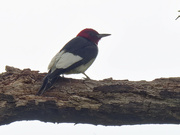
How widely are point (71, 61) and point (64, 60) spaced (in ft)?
0.36

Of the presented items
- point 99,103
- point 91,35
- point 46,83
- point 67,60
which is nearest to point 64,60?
point 67,60

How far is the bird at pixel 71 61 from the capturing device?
4027 millimetres

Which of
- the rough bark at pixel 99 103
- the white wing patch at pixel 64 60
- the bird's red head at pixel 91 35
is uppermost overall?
the bird's red head at pixel 91 35

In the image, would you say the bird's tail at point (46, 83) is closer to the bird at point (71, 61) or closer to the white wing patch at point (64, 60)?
the bird at point (71, 61)

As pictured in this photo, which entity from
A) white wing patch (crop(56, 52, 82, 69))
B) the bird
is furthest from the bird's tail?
white wing patch (crop(56, 52, 82, 69))

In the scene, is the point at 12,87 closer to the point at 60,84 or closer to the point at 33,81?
the point at 33,81

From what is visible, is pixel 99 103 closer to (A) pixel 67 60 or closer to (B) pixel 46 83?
(B) pixel 46 83

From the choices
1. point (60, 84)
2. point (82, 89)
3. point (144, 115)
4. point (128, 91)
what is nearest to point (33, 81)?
point (60, 84)

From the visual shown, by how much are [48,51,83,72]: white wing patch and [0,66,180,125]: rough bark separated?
26.3 inches

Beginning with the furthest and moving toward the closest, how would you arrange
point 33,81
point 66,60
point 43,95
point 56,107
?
point 66,60 → point 33,81 → point 43,95 → point 56,107

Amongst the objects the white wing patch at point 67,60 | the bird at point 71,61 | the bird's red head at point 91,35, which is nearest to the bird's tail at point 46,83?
the bird at point 71,61

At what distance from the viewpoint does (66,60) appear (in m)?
4.53

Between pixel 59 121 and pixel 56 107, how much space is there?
0.18 metres

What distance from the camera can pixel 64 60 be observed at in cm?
452
